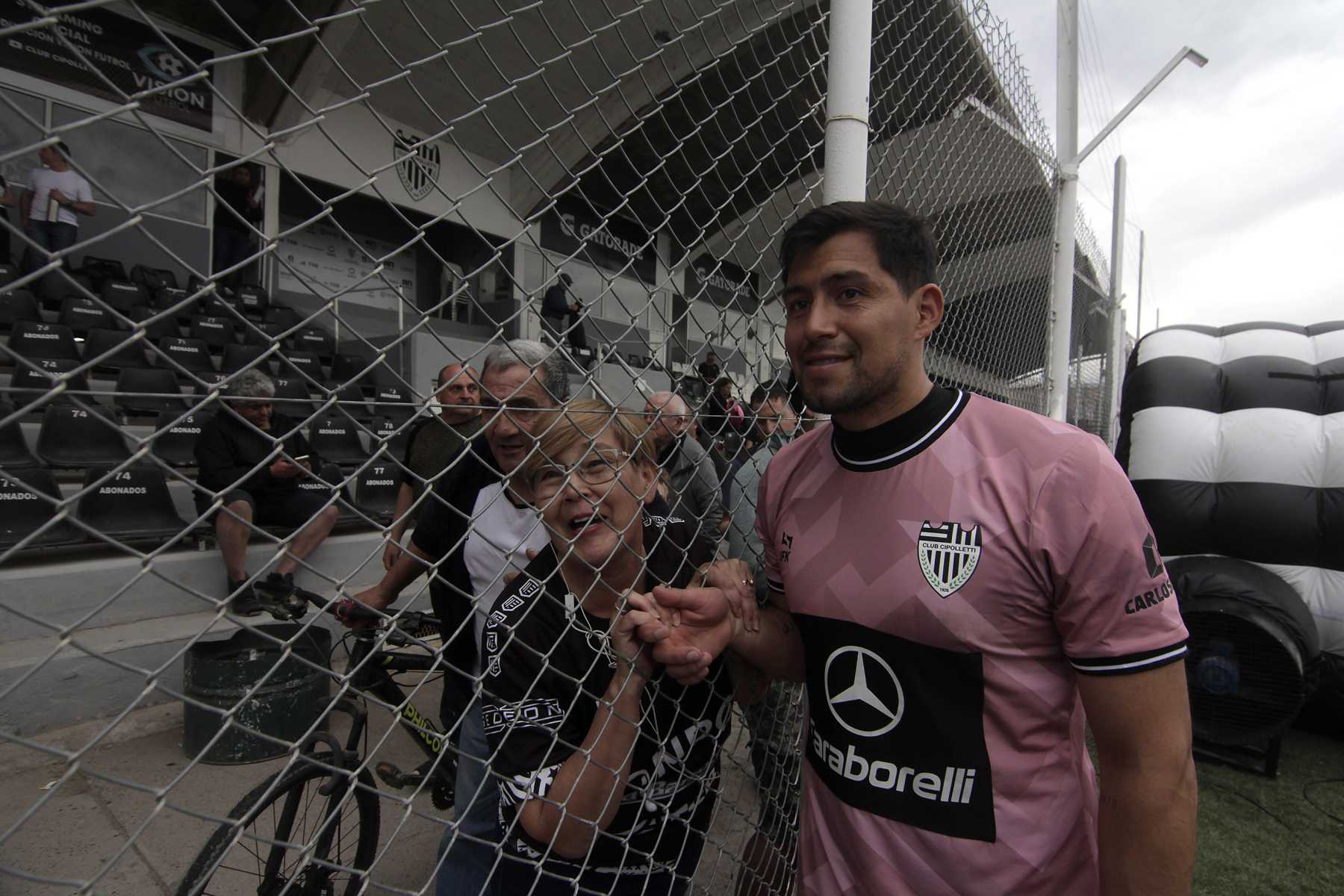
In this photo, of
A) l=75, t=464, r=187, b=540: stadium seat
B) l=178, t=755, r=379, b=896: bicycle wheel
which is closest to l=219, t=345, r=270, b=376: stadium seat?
l=75, t=464, r=187, b=540: stadium seat

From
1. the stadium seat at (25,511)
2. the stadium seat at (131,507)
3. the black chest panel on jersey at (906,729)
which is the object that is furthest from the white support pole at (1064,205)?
the stadium seat at (25,511)

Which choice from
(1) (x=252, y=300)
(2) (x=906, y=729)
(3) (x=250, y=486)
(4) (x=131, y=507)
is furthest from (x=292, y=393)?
(1) (x=252, y=300)

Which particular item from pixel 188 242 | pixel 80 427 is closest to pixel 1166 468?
pixel 80 427

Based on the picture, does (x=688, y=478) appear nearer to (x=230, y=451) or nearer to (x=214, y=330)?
Answer: (x=230, y=451)

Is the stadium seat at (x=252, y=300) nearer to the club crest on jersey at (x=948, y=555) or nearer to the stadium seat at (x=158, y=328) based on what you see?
the stadium seat at (x=158, y=328)

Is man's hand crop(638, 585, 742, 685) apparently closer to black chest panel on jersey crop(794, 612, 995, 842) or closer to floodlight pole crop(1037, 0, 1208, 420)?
black chest panel on jersey crop(794, 612, 995, 842)

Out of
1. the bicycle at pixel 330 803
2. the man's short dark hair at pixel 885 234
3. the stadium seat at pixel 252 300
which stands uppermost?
the stadium seat at pixel 252 300

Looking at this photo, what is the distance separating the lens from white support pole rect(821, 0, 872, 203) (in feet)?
5.71

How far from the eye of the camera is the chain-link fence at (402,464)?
990 mm

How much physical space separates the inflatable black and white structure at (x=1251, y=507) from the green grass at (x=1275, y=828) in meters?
0.23

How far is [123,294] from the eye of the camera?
7.08 metres

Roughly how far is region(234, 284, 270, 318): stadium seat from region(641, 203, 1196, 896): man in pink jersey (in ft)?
28.9

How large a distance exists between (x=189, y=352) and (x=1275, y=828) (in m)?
8.60

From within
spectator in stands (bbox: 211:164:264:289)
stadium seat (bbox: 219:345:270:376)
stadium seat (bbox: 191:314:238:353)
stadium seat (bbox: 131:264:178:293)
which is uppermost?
spectator in stands (bbox: 211:164:264:289)
